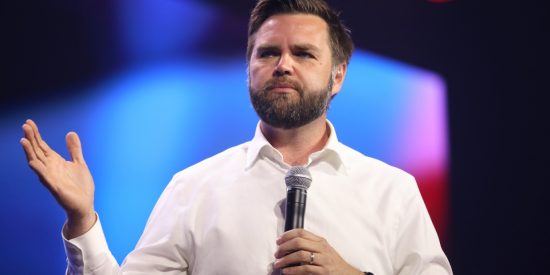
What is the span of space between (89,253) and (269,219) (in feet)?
1.97

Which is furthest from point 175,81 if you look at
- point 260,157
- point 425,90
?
point 425,90

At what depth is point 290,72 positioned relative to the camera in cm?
205

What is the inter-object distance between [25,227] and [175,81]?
2.98 feet

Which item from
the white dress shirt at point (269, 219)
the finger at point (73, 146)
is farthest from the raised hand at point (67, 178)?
the white dress shirt at point (269, 219)

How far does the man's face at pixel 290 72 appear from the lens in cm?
206

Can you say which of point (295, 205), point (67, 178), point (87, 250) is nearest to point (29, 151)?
point (67, 178)

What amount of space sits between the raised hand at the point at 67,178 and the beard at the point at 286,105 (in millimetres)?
691

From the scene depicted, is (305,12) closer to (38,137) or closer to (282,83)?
(282,83)

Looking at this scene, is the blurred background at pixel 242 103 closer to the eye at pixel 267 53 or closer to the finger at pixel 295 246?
the eye at pixel 267 53

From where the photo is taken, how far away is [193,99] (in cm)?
260

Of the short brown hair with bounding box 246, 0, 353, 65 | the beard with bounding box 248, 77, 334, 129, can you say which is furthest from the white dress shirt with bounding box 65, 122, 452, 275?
the short brown hair with bounding box 246, 0, 353, 65

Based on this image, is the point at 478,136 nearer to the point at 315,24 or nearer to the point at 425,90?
the point at 425,90

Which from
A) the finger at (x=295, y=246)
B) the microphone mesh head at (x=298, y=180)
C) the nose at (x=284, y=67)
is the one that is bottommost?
the finger at (x=295, y=246)

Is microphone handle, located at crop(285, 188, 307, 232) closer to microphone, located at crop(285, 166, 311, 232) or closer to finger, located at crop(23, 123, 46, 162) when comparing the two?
microphone, located at crop(285, 166, 311, 232)
